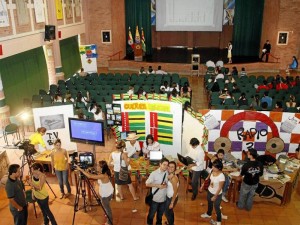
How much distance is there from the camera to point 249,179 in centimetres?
660

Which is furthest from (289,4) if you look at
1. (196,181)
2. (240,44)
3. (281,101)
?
(196,181)

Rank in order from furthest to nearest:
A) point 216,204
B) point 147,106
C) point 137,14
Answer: point 137,14 → point 147,106 → point 216,204

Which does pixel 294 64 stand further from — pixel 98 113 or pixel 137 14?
pixel 98 113

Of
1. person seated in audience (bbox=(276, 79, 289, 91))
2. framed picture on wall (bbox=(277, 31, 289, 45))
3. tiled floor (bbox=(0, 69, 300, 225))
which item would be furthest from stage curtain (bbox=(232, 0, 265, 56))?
tiled floor (bbox=(0, 69, 300, 225))

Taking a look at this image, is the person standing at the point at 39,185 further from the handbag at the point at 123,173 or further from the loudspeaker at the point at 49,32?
the loudspeaker at the point at 49,32

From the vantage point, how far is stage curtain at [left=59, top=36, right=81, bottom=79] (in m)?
17.9

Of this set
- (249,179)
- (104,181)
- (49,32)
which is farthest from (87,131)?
(49,32)

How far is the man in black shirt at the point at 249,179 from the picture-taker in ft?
21.2

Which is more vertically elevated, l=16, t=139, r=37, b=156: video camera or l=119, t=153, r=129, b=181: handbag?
l=16, t=139, r=37, b=156: video camera

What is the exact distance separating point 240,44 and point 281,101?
13.2 meters

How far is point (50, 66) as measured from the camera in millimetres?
16188

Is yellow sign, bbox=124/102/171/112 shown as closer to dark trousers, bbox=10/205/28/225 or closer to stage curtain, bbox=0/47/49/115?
dark trousers, bbox=10/205/28/225

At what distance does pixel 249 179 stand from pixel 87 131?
3695 millimetres

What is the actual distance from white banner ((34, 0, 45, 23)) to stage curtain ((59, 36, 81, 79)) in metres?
2.92
